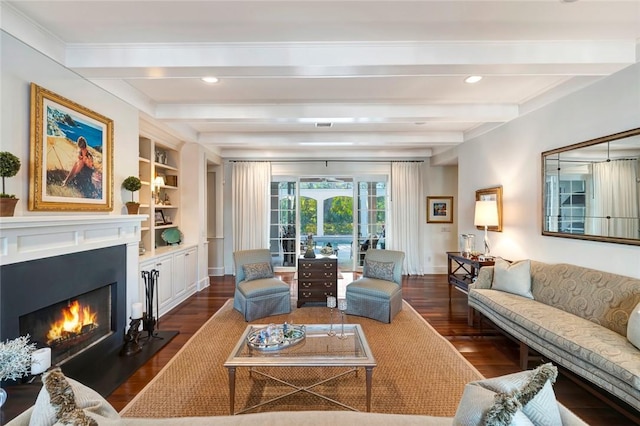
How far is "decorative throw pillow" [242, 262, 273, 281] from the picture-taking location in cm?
416

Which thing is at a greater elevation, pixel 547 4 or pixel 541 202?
pixel 547 4

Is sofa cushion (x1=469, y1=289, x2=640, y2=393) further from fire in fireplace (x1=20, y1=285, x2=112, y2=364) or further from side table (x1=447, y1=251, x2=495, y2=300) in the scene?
fire in fireplace (x1=20, y1=285, x2=112, y2=364)

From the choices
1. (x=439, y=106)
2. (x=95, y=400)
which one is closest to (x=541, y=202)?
(x=439, y=106)

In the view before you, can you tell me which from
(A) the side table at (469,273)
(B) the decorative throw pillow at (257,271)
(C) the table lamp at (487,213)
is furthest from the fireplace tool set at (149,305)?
(C) the table lamp at (487,213)

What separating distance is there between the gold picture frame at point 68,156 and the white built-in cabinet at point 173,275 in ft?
3.98

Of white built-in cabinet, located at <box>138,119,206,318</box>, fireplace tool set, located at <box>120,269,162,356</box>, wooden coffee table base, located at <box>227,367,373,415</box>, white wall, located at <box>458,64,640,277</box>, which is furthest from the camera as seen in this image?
white built-in cabinet, located at <box>138,119,206,318</box>

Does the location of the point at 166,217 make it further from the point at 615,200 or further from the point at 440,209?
the point at 615,200

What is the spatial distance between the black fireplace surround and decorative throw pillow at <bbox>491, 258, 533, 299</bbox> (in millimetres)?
4136

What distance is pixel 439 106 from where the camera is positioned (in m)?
3.73

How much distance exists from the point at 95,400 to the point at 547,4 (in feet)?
10.7

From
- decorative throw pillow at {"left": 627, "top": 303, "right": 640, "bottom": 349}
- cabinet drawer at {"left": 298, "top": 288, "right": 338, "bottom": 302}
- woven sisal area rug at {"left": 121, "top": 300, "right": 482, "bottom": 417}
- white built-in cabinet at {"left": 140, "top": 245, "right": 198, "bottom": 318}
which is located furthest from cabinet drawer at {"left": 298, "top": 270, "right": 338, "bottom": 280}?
decorative throw pillow at {"left": 627, "top": 303, "right": 640, "bottom": 349}

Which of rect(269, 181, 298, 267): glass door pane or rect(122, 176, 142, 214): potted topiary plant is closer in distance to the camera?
rect(122, 176, 142, 214): potted topiary plant

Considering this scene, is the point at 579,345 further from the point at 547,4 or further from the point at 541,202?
the point at 547,4

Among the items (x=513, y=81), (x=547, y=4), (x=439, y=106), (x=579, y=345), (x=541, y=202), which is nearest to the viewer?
(x=547, y=4)
